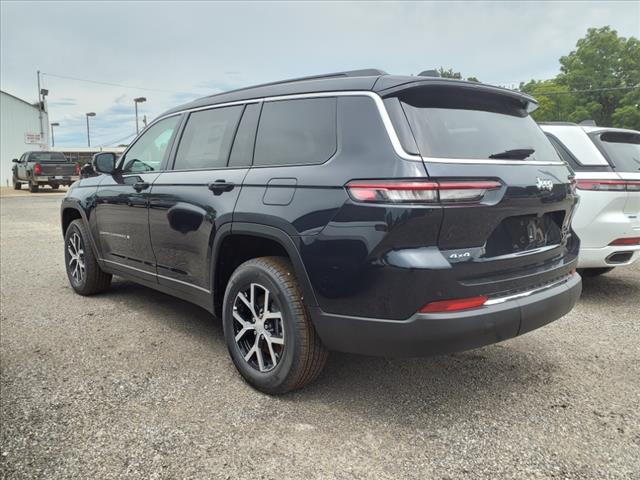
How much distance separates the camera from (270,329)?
3.08 m

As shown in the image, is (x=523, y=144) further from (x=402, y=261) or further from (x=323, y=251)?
(x=323, y=251)

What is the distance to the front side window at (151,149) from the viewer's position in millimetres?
4289

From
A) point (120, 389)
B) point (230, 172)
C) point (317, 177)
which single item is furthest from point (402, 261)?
point (120, 389)

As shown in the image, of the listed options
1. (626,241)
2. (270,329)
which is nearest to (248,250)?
(270,329)

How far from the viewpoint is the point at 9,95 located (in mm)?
39125

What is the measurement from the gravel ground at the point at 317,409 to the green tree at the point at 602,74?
51.7 m

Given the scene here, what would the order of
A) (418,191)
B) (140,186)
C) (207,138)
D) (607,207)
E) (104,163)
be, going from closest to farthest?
(418,191), (207,138), (140,186), (104,163), (607,207)

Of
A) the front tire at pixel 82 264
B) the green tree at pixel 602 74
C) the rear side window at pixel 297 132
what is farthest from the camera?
the green tree at pixel 602 74

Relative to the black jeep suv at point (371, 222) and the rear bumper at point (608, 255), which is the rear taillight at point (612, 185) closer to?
the rear bumper at point (608, 255)

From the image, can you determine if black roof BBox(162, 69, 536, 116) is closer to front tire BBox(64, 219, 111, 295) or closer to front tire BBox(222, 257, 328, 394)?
front tire BBox(222, 257, 328, 394)

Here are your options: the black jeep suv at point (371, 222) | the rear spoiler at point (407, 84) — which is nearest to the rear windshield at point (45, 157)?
the black jeep suv at point (371, 222)

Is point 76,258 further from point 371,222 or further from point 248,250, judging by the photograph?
point 371,222

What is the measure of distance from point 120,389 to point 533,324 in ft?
7.91

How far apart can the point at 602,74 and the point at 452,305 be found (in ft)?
189
